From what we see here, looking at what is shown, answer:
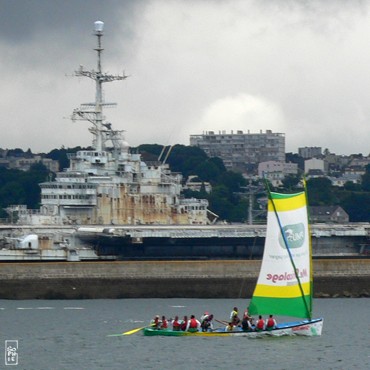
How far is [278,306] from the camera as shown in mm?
57031

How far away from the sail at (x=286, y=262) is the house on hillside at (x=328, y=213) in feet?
306

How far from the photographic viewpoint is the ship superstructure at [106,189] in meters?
89.4

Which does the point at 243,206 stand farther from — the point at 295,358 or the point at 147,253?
the point at 295,358

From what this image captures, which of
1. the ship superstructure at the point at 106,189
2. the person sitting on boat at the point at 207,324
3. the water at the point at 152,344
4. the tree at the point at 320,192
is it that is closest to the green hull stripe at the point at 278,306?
the water at the point at 152,344

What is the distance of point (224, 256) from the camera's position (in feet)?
273

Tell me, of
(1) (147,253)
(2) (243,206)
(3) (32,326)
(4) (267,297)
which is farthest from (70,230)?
(2) (243,206)

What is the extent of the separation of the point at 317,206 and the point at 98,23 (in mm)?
78424

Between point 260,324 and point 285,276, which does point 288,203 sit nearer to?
point 285,276

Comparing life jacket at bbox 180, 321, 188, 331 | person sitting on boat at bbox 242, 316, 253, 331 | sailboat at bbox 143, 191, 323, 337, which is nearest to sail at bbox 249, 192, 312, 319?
sailboat at bbox 143, 191, 323, 337

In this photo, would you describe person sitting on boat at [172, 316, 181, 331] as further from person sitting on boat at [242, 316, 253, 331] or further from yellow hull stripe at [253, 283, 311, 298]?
yellow hull stripe at [253, 283, 311, 298]

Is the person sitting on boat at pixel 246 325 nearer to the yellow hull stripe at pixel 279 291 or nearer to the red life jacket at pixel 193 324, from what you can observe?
the yellow hull stripe at pixel 279 291

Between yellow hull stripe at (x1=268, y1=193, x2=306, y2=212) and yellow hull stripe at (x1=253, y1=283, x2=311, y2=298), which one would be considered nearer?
yellow hull stripe at (x1=268, y1=193, x2=306, y2=212)

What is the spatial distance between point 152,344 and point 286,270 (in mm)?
5251

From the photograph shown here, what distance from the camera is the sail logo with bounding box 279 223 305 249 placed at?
56.1 meters
